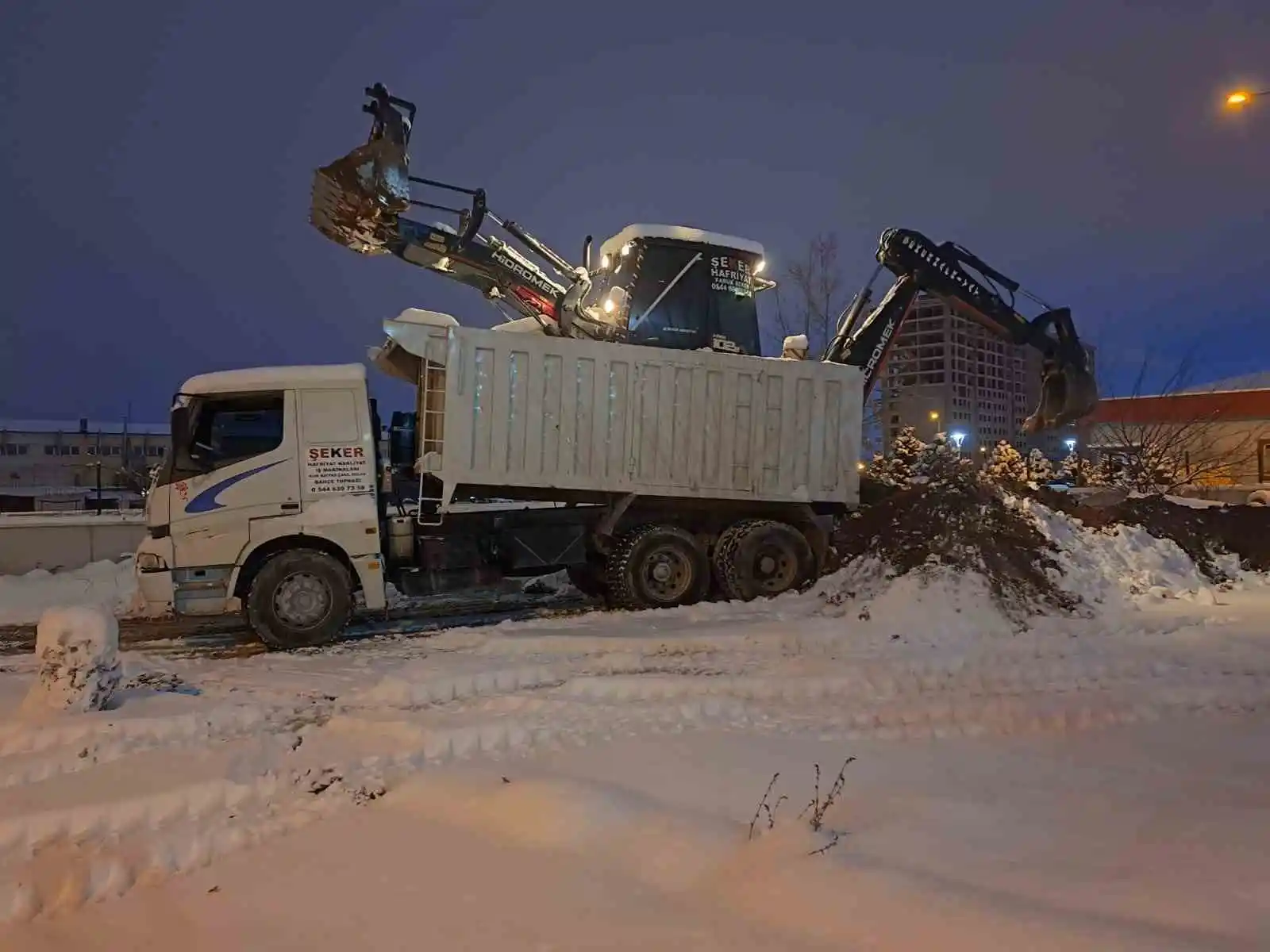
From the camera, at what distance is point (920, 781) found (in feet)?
15.6

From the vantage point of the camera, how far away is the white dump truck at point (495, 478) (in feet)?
28.6

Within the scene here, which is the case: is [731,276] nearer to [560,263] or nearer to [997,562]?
[560,263]

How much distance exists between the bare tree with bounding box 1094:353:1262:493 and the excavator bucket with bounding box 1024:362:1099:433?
339 inches

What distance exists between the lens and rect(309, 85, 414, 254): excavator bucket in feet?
33.0

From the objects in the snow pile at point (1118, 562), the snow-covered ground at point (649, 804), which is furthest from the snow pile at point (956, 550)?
the snow-covered ground at point (649, 804)

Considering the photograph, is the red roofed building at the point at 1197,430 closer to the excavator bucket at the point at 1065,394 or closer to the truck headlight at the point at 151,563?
the excavator bucket at the point at 1065,394

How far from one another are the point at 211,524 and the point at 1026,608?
7.97 m

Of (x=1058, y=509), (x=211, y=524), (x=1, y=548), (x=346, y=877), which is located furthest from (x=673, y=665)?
(x=1, y=548)

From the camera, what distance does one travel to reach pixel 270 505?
8758 millimetres

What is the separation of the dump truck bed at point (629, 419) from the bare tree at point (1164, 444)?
43.7ft

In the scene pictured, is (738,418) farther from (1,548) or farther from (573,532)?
(1,548)

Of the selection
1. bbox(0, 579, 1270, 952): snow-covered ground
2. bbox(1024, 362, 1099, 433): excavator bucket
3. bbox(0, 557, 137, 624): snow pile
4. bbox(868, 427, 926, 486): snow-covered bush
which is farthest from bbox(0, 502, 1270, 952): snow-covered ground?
bbox(868, 427, 926, 486): snow-covered bush

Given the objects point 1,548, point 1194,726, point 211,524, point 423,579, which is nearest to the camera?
point 1194,726

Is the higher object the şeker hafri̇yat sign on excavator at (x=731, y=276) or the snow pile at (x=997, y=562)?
the şeker hafri̇yat sign on excavator at (x=731, y=276)
